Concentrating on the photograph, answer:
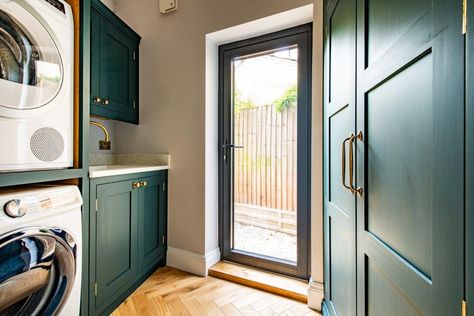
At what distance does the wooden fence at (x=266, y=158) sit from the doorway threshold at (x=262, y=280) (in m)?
0.55

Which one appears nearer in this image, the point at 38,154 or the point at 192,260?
the point at 38,154

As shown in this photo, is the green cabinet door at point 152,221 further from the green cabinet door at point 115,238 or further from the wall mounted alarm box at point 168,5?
the wall mounted alarm box at point 168,5

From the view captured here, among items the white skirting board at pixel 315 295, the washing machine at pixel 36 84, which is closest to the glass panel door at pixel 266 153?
the white skirting board at pixel 315 295

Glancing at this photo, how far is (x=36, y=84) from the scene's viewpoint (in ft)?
3.10

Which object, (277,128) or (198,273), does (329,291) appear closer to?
(198,273)

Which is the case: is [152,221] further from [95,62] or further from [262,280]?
[95,62]

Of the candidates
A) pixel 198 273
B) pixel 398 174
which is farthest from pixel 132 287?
pixel 398 174

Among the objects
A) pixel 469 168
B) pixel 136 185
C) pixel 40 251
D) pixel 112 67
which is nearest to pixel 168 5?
pixel 112 67

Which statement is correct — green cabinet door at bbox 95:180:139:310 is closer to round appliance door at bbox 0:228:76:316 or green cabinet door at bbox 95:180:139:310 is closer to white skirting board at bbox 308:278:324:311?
round appliance door at bbox 0:228:76:316

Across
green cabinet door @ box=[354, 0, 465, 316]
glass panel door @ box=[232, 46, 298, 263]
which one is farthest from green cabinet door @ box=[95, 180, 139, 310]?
green cabinet door @ box=[354, 0, 465, 316]

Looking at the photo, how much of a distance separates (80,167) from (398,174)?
1.40m

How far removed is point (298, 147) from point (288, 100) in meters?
0.41

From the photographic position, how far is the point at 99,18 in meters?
1.67

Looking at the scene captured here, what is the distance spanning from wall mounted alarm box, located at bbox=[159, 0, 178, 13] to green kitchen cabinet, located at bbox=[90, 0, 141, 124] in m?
0.35
